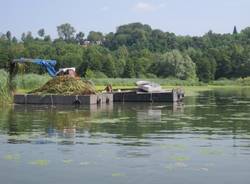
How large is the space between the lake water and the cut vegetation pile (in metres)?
18.9

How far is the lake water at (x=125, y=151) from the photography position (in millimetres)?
17328

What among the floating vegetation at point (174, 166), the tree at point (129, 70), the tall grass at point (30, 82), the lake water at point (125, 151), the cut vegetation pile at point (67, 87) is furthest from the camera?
the tree at point (129, 70)

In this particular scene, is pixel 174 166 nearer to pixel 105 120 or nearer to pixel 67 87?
pixel 105 120

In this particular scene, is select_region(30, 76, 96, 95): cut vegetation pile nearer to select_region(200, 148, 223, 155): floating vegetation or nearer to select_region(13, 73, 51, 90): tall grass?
select_region(13, 73, 51, 90): tall grass

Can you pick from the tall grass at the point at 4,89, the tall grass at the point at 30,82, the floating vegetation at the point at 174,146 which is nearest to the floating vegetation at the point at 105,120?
the floating vegetation at the point at 174,146

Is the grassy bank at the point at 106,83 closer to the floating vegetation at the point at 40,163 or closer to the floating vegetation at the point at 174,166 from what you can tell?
the floating vegetation at the point at 40,163

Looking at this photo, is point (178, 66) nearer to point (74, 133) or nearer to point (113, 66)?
point (113, 66)

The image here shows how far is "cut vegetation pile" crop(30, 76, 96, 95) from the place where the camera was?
185 ft

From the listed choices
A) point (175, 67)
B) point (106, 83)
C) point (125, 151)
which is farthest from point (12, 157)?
point (175, 67)

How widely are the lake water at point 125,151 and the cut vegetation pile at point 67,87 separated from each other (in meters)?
18.9

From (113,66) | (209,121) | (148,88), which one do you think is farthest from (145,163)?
(113,66)

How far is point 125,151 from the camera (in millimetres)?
22344

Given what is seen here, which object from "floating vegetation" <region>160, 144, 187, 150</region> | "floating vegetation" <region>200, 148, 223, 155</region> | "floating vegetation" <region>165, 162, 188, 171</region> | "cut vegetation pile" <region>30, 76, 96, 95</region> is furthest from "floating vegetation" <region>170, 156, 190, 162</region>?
"cut vegetation pile" <region>30, 76, 96, 95</region>

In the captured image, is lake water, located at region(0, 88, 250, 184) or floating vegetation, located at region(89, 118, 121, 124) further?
floating vegetation, located at region(89, 118, 121, 124)
